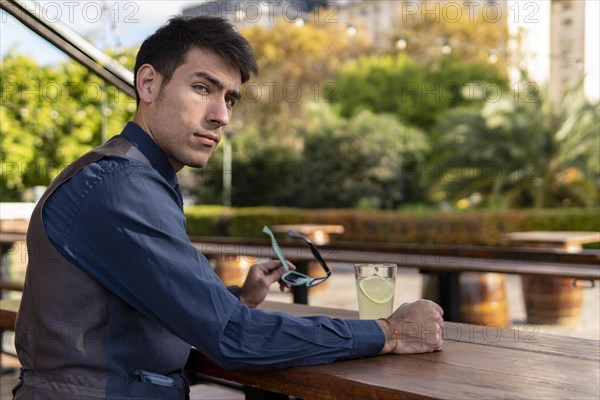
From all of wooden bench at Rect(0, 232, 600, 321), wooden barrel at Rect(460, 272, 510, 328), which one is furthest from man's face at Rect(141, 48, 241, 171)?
wooden barrel at Rect(460, 272, 510, 328)

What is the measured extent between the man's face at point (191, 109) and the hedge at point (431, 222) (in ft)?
35.6

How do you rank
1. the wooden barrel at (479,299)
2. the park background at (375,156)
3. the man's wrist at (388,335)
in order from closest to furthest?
1. the man's wrist at (388,335)
2. the wooden barrel at (479,299)
3. the park background at (375,156)

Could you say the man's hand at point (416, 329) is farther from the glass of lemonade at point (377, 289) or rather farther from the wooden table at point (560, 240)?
the wooden table at point (560, 240)

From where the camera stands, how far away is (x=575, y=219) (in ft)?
38.1

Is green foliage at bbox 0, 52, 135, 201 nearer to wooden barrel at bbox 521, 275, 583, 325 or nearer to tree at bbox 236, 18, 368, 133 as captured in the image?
tree at bbox 236, 18, 368, 133

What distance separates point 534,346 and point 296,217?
12.7 metres

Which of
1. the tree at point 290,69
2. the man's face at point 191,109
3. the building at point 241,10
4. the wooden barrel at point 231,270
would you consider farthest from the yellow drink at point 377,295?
the tree at point 290,69

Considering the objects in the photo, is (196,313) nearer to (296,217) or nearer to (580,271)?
(580,271)

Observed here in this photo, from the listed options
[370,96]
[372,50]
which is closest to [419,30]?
[372,50]

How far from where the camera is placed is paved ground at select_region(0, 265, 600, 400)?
4.67 meters

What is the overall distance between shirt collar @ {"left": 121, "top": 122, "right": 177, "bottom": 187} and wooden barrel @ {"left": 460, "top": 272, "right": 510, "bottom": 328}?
390 centimetres

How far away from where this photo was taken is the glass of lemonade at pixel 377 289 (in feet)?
5.98

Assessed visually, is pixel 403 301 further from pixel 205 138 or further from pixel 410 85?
pixel 410 85

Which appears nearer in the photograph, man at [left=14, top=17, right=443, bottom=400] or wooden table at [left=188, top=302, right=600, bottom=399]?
wooden table at [left=188, top=302, right=600, bottom=399]
